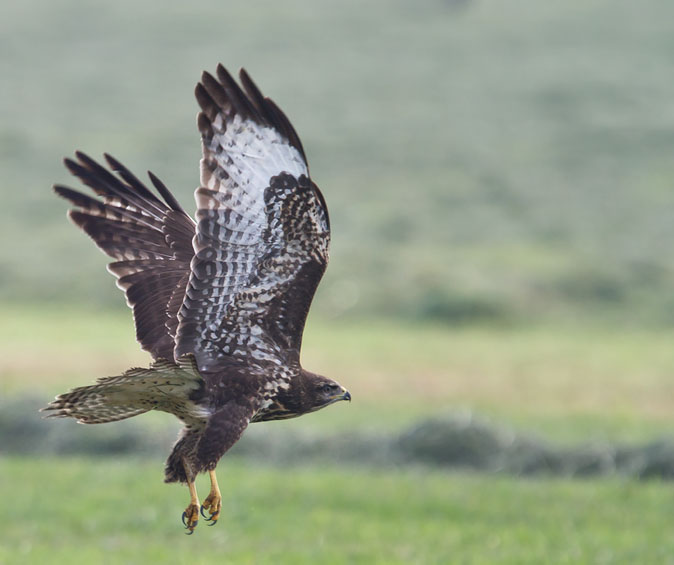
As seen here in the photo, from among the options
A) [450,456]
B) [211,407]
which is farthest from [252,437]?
[211,407]

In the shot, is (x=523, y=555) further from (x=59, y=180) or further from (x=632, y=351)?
(x=59, y=180)

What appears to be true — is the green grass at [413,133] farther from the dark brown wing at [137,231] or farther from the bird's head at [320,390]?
the bird's head at [320,390]

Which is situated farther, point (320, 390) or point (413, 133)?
point (413, 133)

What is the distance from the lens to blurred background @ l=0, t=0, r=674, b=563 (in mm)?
15008

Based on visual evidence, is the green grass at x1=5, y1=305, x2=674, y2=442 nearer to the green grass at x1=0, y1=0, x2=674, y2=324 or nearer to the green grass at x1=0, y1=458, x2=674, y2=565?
the green grass at x1=0, y1=0, x2=674, y2=324

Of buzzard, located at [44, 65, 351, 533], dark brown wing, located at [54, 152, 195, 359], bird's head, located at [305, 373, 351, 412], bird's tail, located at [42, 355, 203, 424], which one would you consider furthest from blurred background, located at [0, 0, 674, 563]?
buzzard, located at [44, 65, 351, 533]

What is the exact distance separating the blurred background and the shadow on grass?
0.04 metres

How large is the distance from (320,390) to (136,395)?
100cm

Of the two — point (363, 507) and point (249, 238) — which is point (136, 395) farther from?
point (363, 507)

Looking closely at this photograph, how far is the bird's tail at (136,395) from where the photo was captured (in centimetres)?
613

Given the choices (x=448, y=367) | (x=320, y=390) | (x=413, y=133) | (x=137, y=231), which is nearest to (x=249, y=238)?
(x=320, y=390)

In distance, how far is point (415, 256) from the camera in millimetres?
43875

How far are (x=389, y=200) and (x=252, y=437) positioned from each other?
33.1 m

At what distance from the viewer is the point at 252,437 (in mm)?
18250
